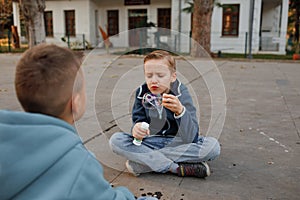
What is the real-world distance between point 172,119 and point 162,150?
270 millimetres

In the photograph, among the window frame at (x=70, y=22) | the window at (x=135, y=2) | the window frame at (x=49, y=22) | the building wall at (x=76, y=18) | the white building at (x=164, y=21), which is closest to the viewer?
the white building at (x=164, y=21)

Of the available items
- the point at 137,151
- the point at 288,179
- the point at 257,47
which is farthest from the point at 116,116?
the point at 257,47

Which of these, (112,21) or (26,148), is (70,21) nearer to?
(112,21)

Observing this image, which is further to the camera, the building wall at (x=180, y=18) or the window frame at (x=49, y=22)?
the window frame at (x=49, y=22)

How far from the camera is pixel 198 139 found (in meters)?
A: 2.62

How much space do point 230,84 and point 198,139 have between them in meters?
4.83

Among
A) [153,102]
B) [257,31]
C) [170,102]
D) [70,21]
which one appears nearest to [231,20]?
[257,31]

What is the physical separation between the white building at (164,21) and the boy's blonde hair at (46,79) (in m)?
15.2

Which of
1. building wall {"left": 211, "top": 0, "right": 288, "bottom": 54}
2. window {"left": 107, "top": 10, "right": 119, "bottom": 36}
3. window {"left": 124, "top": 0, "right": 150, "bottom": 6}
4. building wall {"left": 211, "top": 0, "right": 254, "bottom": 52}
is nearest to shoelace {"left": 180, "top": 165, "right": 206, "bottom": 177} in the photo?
building wall {"left": 211, "top": 0, "right": 288, "bottom": 54}

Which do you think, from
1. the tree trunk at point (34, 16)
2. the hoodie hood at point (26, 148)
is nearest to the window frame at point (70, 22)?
the tree trunk at point (34, 16)

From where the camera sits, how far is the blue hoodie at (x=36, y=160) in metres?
1.08

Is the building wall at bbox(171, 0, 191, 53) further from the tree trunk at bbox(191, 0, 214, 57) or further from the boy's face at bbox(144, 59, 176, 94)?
the boy's face at bbox(144, 59, 176, 94)

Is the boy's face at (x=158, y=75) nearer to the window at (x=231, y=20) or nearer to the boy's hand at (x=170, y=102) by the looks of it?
the boy's hand at (x=170, y=102)

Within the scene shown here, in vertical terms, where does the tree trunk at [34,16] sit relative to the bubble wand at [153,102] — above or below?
above
